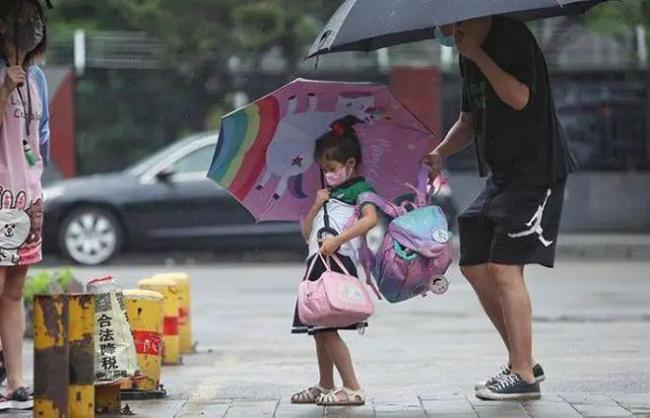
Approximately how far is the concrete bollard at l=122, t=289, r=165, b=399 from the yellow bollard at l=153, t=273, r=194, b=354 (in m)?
2.03

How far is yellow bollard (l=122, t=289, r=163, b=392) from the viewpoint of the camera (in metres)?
7.84

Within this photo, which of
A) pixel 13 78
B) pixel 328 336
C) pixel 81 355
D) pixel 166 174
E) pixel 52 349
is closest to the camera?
pixel 52 349

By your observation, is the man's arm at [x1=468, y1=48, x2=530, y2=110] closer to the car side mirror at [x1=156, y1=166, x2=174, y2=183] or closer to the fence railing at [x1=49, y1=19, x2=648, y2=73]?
the car side mirror at [x1=156, y1=166, x2=174, y2=183]

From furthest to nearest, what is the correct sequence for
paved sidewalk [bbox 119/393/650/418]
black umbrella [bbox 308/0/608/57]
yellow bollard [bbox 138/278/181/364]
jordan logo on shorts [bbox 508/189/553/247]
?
yellow bollard [bbox 138/278/181/364], jordan logo on shorts [bbox 508/189/553/247], paved sidewalk [bbox 119/393/650/418], black umbrella [bbox 308/0/608/57]

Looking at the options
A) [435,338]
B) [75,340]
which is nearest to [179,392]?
[75,340]

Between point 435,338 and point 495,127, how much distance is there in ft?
13.8

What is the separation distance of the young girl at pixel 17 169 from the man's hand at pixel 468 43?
6.23 feet

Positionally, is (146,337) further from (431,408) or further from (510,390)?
(510,390)

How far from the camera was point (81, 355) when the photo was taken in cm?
651

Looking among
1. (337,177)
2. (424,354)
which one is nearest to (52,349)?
(337,177)

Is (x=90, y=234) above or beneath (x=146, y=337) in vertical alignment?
beneath

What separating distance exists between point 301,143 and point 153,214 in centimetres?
1293

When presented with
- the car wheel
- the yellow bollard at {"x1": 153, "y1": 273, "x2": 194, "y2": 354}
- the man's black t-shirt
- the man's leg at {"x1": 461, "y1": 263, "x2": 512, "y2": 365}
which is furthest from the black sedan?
the man's black t-shirt

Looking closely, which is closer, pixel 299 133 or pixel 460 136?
pixel 299 133
